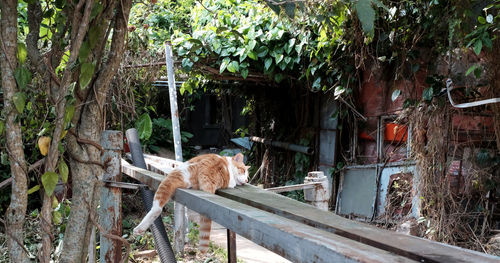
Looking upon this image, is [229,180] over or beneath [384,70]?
beneath

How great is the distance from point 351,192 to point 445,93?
7.85 ft

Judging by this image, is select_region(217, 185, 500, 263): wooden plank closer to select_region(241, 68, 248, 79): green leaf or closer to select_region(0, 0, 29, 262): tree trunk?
select_region(0, 0, 29, 262): tree trunk

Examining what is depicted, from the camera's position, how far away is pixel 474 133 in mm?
4496

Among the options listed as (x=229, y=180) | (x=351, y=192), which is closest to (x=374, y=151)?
(x=351, y=192)

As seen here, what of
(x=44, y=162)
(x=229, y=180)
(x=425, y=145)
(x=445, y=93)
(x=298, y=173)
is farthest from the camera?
(x=298, y=173)

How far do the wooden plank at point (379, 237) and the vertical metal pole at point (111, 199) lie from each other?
0.89 metres

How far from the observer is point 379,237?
45.5 inches

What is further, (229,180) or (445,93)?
(445,93)

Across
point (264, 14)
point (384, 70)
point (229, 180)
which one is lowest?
point (229, 180)

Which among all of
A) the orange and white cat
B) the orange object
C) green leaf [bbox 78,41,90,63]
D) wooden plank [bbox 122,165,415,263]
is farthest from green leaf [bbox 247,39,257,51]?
wooden plank [bbox 122,165,415,263]

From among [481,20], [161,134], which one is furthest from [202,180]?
[161,134]

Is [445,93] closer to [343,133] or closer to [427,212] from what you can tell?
[427,212]

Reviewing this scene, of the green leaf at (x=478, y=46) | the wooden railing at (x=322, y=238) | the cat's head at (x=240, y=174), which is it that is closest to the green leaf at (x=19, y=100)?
the wooden railing at (x=322, y=238)

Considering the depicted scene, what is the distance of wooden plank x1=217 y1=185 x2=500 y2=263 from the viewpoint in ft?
3.26
